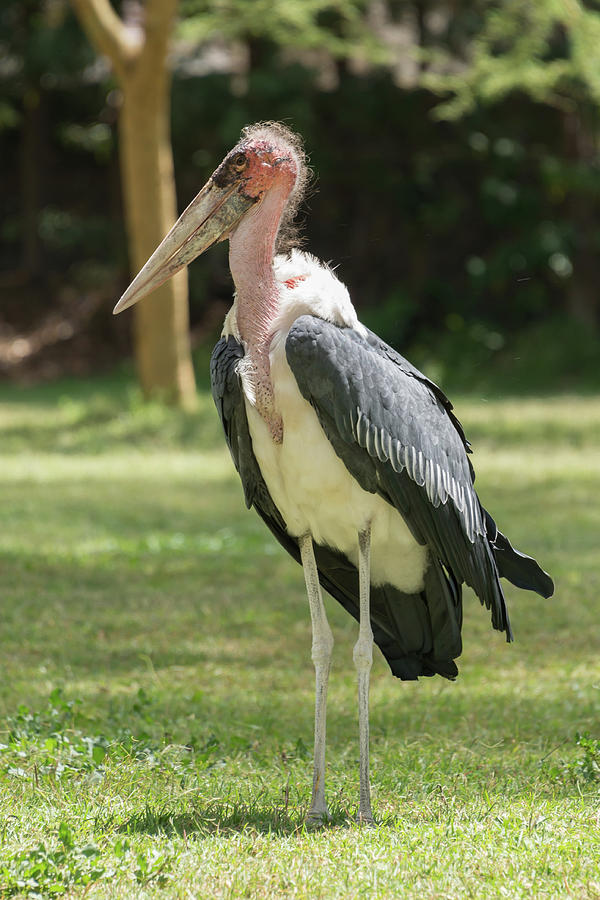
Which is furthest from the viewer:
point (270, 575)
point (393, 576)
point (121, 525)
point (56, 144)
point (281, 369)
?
point (56, 144)

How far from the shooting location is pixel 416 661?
11.8ft

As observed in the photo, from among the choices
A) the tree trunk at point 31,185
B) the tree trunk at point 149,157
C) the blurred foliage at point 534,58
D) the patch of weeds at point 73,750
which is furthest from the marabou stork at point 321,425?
the tree trunk at point 31,185

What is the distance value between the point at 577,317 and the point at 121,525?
9318mm

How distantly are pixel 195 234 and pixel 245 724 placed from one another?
1641 mm

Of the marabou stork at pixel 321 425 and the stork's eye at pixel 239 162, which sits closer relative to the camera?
the marabou stork at pixel 321 425

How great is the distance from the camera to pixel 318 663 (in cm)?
337

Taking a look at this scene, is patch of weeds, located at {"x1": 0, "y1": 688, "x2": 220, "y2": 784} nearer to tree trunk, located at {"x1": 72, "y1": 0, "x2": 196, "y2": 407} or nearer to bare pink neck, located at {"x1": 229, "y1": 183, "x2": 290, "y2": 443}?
bare pink neck, located at {"x1": 229, "y1": 183, "x2": 290, "y2": 443}

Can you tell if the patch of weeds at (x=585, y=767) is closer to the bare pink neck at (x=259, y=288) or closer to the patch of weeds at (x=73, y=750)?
the patch of weeds at (x=73, y=750)

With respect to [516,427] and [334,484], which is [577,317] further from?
[334,484]

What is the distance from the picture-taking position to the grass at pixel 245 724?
2.71 meters

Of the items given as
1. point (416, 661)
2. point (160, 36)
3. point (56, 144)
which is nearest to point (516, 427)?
point (160, 36)

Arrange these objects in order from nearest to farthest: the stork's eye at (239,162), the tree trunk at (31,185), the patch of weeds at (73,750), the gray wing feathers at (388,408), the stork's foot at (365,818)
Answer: the gray wing feathers at (388,408) < the stork's foot at (365,818) < the stork's eye at (239,162) < the patch of weeds at (73,750) < the tree trunk at (31,185)

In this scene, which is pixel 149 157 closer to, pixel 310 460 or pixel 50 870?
pixel 310 460

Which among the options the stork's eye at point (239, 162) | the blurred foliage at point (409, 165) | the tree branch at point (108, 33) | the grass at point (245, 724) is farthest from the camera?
the blurred foliage at point (409, 165)
